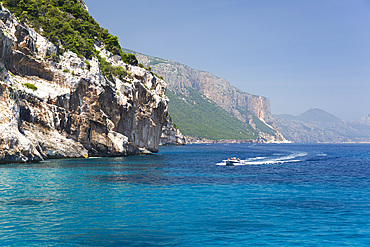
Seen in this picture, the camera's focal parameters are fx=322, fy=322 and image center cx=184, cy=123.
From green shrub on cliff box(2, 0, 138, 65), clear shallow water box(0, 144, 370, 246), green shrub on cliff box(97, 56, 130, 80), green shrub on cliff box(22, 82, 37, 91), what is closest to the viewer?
clear shallow water box(0, 144, 370, 246)

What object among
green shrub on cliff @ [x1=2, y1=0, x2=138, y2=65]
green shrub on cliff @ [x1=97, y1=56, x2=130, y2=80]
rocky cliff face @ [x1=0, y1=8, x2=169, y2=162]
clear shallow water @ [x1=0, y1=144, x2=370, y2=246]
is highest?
green shrub on cliff @ [x1=2, y1=0, x2=138, y2=65]

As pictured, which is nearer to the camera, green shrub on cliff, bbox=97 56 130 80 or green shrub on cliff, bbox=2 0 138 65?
green shrub on cliff, bbox=2 0 138 65

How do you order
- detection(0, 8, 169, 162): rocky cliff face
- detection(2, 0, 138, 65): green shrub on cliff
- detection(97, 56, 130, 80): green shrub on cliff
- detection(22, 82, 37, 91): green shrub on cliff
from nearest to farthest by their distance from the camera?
detection(0, 8, 169, 162): rocky cliff face
detection(22, 82, 37, 91): green shrub on cliff
detection(2, 0, 138, 65): green shrub on cliff
detection(97, 56, 130, 80): green shrub on cliff

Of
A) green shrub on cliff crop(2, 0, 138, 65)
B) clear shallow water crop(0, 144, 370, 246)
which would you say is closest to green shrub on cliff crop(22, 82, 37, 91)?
green shrub on cliff crop(2, 0, 138, 65)

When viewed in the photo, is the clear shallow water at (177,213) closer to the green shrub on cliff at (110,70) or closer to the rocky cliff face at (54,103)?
the rocky cliff face at (54,103)

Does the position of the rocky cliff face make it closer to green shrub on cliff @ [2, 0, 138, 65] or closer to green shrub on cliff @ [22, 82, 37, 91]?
green shrub on cliff @ [22, 82, 37, 91]

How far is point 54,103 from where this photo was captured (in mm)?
61531

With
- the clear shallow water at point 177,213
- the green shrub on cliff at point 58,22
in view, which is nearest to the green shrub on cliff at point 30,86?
the green shrub on cliff at point 58,22

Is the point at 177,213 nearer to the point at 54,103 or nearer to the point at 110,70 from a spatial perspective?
the point at 54,103

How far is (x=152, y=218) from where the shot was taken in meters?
21.1

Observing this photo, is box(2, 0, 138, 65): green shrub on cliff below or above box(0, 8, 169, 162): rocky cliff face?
above

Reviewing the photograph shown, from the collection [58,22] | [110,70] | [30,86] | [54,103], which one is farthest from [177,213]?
[110,70]

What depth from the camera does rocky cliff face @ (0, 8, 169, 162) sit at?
4950cm

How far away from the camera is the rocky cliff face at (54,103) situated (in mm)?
49500
